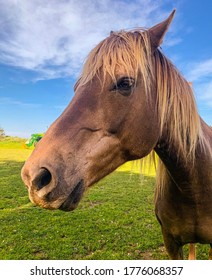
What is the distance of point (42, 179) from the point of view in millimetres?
1624

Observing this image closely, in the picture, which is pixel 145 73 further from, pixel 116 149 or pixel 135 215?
pixel 135 215

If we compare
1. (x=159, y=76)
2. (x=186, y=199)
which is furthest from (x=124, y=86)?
(x=186, y=199)

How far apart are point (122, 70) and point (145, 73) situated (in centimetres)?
22

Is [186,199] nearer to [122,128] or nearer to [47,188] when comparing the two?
[122,128]

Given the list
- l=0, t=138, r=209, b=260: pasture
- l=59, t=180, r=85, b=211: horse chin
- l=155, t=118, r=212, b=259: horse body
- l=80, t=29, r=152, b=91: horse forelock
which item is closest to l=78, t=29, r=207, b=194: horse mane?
l=80, t=29, r=152, b=91: horse forelock

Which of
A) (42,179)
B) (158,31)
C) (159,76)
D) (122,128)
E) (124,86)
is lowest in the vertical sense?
(42,179)

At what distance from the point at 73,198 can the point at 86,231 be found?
228 inches

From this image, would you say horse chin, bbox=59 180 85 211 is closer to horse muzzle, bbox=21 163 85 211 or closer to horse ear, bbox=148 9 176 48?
horse muzzle, bbox=21 163 85 211

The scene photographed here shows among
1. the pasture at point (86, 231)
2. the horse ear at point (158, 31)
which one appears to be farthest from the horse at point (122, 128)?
the pasture at point (86, 231)

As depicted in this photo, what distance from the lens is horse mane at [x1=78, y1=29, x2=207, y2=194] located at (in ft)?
6.75

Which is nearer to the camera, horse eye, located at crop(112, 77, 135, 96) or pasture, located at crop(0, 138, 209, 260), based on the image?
horse eye, located at crop(112, 77, 135, 96)

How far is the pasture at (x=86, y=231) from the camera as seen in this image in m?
5.80

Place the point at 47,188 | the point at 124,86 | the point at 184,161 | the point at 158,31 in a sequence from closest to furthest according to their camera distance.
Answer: the point at 47,188 < the point at 124,86 < the point at 158,31 < the point at 184,161
